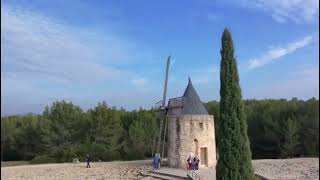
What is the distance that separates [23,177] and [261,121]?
22.2 metres

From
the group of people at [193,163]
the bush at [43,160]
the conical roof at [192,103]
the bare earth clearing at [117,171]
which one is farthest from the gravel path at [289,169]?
the bush at [43,160]

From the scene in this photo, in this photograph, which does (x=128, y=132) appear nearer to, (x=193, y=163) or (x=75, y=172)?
(x=75, y=172)

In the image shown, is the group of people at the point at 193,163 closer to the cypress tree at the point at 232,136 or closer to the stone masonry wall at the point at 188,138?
the stone masonry wall at the point at 188,138

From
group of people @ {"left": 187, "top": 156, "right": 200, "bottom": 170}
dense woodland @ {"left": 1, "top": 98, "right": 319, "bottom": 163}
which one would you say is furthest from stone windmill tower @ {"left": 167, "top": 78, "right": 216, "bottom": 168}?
dense woodland @ {"left": 1, "top": 98, "right": 319, "bottom": 163}

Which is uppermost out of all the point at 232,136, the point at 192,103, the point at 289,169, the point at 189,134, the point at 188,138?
the point at 192,103

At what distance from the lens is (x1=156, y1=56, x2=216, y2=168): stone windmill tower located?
2603cm

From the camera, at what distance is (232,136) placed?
15.3 metres

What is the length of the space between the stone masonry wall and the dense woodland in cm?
1322

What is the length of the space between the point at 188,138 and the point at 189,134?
9.1 inches

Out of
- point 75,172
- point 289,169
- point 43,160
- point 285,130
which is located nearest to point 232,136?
point 289,169

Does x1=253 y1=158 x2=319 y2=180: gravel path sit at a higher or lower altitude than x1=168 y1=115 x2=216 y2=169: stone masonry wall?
lower

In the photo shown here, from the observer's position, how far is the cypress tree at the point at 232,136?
15.1 metres

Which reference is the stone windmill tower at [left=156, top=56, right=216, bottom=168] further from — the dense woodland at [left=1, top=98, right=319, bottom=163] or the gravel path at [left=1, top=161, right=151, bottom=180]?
the dense woodland at [left=1, top=98, right=319, bottom=163]

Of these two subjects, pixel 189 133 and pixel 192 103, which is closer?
pixel 189 133
